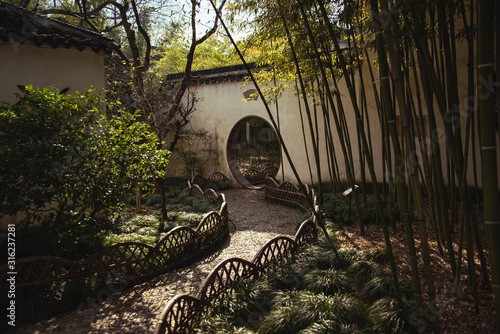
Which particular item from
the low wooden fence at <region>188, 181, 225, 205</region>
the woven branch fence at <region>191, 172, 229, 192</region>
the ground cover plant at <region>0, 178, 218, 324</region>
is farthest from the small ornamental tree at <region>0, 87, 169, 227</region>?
the woven branch fence at <region>191, 172, 229, 192</region>

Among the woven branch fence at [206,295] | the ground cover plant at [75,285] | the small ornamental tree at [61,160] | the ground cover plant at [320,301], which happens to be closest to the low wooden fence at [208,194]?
the ground cover plant at [75,285]

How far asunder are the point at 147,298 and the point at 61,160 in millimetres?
1435

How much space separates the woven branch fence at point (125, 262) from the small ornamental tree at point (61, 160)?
434 mm

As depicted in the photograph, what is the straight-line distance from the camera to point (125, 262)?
3203mm

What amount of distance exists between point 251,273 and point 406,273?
1.33m

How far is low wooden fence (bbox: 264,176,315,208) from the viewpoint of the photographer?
616 centimetres

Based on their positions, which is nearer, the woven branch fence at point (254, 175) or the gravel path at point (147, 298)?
the gravel path at point (147, 298)

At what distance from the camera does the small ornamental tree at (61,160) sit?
111 inches

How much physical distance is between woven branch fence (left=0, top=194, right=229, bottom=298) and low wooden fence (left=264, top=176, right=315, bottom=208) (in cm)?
197

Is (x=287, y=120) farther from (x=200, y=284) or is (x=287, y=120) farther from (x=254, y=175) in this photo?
(x=200, y=284)

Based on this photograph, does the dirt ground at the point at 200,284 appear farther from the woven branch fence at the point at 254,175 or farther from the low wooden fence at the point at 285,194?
the woven branch fence at the point at 254,175

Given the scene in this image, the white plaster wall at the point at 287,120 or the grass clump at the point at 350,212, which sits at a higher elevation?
the white plaster wall at the point at 287,120

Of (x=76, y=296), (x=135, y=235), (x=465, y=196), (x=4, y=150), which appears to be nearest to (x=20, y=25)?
(x=4, y=150)

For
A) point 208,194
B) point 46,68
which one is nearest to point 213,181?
point 208,194
